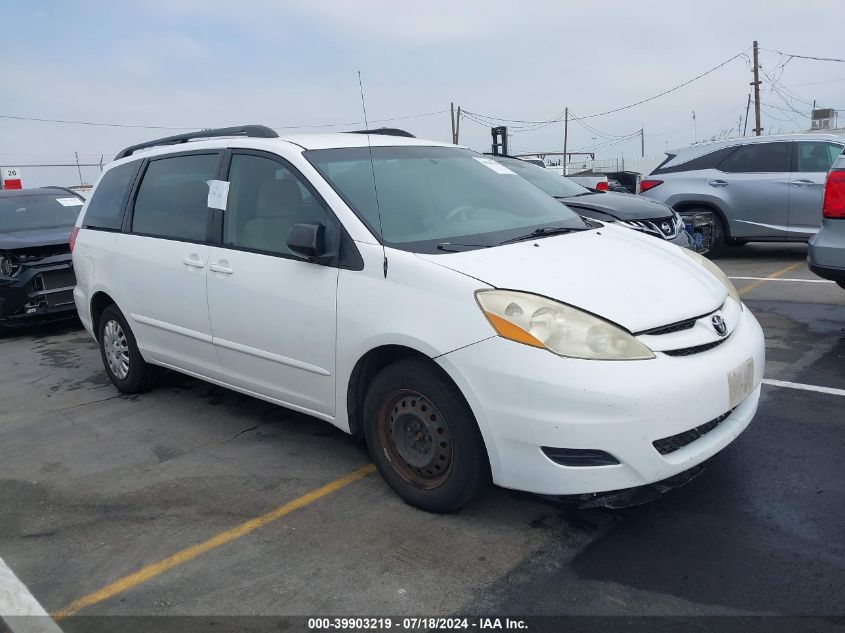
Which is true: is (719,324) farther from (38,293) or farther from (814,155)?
(814,155)

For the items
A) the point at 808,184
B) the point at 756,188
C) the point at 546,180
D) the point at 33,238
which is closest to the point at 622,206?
the point at 546,180

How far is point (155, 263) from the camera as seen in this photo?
4750 mm

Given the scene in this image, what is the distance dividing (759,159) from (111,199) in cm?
808

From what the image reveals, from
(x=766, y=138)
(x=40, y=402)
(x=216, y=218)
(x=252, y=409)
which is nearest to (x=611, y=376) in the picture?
(x=216, y=218)

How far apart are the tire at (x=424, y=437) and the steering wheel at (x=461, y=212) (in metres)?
0.92

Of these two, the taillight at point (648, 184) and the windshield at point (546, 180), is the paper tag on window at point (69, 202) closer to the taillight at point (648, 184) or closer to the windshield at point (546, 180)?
the windshield at point (546, 180)

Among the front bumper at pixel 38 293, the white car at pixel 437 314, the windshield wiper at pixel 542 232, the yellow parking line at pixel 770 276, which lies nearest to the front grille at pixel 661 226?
the yellow parking line at pixel 770 276

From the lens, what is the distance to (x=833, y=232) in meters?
5.38

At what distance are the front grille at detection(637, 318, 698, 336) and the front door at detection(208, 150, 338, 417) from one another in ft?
4.77

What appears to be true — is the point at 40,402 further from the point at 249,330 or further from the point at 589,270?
the point at 589,270

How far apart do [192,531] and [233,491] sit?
420 mm

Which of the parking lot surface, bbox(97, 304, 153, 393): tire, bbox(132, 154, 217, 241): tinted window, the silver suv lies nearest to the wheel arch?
bbox(97, 304, 153, 393): tire

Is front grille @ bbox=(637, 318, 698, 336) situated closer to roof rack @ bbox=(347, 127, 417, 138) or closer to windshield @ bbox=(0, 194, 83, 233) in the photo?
roof rack @ bbox=(347, 127, 417, 138)

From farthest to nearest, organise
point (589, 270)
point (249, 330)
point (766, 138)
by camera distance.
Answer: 1. point (766, 138)
2. point (249, 330)
3. point (589, 270)
